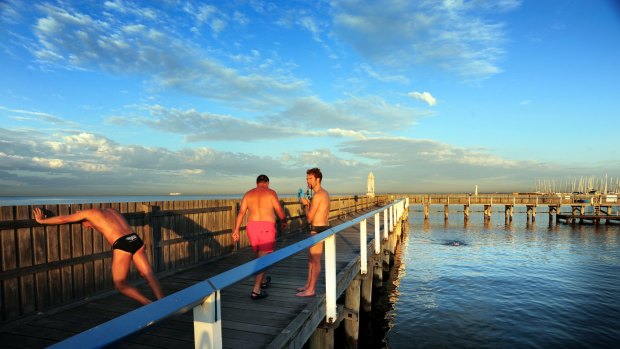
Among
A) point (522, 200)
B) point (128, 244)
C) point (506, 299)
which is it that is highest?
point (128, 244)

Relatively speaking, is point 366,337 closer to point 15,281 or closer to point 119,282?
point 119,282

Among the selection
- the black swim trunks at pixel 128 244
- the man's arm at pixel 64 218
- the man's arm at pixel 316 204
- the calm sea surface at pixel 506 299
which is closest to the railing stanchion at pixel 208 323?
the black swim trunks at pixel 128 244

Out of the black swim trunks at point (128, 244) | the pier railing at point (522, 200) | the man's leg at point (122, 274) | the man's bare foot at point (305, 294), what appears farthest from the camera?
the pier railing at point (522, 200)

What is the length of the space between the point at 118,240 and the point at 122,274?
42cm

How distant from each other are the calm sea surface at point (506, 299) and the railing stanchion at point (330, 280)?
189 inches

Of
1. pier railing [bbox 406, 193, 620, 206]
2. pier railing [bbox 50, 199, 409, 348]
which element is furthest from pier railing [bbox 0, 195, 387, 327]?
pier railing [bbox 406, 193, 620, 206]

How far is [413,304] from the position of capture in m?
11.5

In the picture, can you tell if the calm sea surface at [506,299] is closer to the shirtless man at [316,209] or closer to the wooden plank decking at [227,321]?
the shirtless man at [316,209]

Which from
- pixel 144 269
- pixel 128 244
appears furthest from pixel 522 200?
pixel 128 244

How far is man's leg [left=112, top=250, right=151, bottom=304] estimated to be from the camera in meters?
4.06

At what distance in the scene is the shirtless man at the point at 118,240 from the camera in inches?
163

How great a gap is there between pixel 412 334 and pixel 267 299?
580 centimetres

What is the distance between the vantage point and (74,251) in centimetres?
513

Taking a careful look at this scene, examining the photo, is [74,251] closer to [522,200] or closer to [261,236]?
[261,236]
